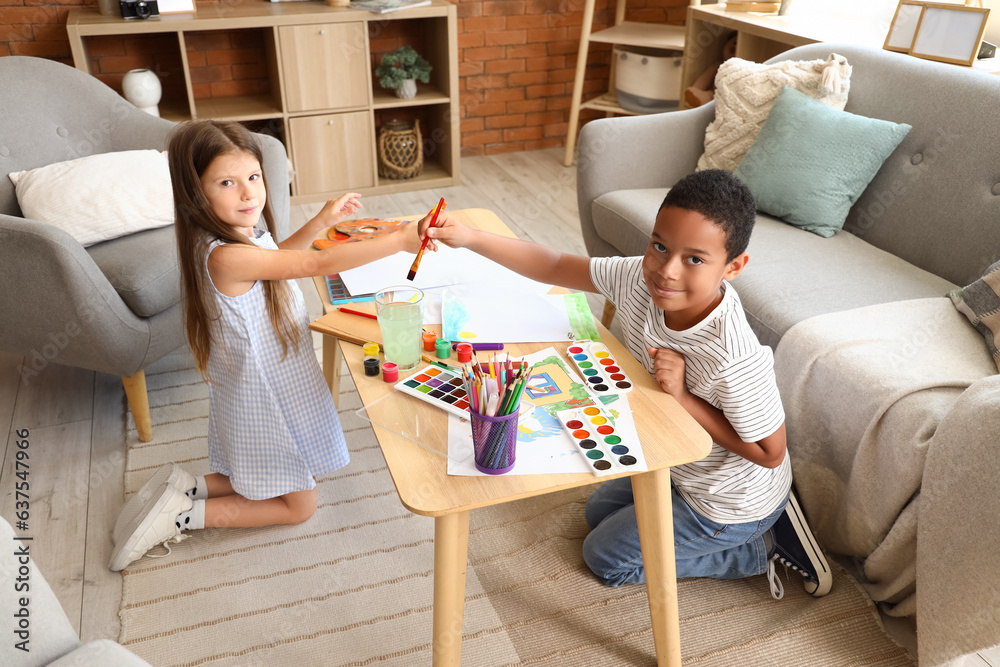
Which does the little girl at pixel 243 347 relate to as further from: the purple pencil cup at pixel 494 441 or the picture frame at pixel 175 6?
the picture frame at pixel 175 6

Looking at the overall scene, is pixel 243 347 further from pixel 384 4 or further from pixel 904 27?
pixel 384 4

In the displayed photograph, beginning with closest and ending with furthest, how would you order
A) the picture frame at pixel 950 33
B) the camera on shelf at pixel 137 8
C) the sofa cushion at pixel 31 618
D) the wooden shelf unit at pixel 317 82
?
the sofa cushion at pixel 31 618
the picture frame at pixel 950 33
the camera on shelf at pixel 137 8
the wooden shelf unit at pixel 317 82

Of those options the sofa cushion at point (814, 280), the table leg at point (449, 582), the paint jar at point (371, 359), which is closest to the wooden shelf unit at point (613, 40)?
the sofa cushion at point (814, 280)

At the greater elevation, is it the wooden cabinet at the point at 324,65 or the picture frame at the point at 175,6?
the picture frame at the point at 175,6

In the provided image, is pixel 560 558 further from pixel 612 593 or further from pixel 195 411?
pixel 195 411

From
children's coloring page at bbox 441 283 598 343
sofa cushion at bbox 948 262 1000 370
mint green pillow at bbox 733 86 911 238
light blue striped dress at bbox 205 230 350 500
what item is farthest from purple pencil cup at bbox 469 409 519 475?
mint green pillow at bbox 733 86 911 238

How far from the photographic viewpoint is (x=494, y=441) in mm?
1007

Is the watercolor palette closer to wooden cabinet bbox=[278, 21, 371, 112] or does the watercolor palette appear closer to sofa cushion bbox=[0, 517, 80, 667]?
sofa cushion bbox=[0, 517, 80, 667]

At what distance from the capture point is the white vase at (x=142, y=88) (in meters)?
3.01

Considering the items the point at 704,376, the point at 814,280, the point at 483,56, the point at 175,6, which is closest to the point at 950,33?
the point at 814,280

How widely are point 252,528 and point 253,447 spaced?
26 cm

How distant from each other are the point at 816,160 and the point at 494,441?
1.47 meters

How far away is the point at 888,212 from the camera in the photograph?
203 cm

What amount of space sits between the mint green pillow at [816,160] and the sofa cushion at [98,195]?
165cm
